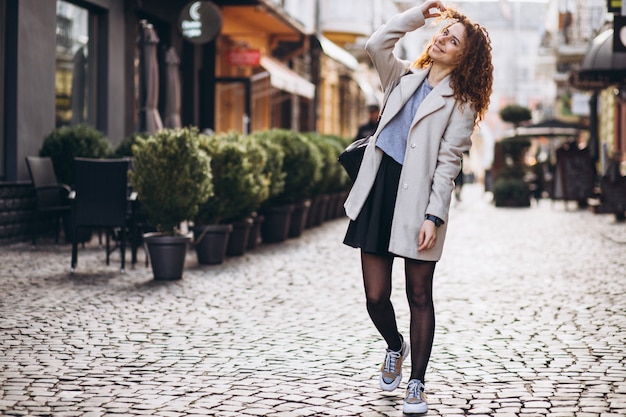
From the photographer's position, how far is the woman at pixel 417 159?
512 centimetres

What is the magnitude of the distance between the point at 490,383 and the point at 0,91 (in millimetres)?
9963

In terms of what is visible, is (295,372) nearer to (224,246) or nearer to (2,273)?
(2,273)

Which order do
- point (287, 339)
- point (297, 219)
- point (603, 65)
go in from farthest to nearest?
point (603, 65), point (297, 219), point (287, 339)

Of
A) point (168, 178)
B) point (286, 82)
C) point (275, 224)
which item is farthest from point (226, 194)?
point (286, 82)

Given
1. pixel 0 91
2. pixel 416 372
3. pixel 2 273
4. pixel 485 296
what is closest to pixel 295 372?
pixel 416 372

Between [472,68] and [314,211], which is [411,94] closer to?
[472,68]

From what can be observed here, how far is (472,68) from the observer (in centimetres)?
515

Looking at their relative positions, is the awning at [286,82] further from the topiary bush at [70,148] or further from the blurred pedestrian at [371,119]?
the topiary bush at [70,148]

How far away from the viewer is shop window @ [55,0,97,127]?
16.0 metres

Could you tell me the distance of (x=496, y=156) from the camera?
106 ft

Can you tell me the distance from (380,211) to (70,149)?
990 centimetres

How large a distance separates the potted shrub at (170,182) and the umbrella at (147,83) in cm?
581

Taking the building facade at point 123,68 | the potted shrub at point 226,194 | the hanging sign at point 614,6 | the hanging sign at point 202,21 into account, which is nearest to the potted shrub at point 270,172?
the potted shrub at point 226,194

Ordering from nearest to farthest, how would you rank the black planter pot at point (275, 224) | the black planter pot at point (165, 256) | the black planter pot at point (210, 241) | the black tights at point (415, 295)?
the black tights at point (415, 295)
the black planter pot at point (165, 256)
the black planter pot at point (210, 241)
the black planter pot at point (275, 224)
